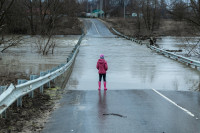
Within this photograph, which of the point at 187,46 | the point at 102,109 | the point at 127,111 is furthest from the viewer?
the point at 187,46

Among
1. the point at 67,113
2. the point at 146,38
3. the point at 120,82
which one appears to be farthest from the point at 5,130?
the point at 146,38

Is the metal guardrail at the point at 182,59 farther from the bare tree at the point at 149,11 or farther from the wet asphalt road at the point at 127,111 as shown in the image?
the bare tree at the point at 149,11

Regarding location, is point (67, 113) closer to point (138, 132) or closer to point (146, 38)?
point (138, 132)

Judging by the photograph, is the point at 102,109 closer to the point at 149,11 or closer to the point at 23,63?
the point at 23,63

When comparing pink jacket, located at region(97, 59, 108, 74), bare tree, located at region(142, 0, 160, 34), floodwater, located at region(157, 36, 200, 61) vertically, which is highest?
bare tree, located at region(142, 0, 160, 34)

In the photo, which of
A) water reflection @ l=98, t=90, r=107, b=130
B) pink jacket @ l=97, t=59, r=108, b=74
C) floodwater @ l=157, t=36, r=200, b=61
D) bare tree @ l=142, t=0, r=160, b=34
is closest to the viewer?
water reflection @ l=98, t=90, r=107, b=130

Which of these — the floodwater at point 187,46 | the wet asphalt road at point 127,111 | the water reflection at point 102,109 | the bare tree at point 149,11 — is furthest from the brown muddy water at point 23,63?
the bare tree at point 149,11

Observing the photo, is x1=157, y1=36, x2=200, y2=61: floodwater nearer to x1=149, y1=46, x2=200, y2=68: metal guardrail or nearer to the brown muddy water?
x1=149, y1=46, x2=200, y2=68: metal guardrail

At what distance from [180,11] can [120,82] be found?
17951mm

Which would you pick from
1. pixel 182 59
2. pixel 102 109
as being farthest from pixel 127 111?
pixel 182 59

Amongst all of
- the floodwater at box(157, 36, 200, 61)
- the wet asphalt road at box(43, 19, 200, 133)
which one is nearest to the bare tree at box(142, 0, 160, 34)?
the floodwater at box(157, 36, 200, 61)

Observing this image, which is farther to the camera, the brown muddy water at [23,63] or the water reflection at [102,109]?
the brown muddy water at [23,63]

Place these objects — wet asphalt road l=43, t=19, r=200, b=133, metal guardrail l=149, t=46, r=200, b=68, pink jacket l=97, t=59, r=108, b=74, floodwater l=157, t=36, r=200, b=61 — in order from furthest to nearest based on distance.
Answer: floodwater l=157, t=36, r=200, b=61
metal guardrail l=149, t=46, r=200, b=68
pink jacket l=97, t=59, r=108, b=74
wet asphalt road l=43, t=19, r=200, b=133

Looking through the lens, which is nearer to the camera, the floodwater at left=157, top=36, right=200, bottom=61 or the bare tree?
the floodwater at left=157, top=36, right=200, bottom=61
